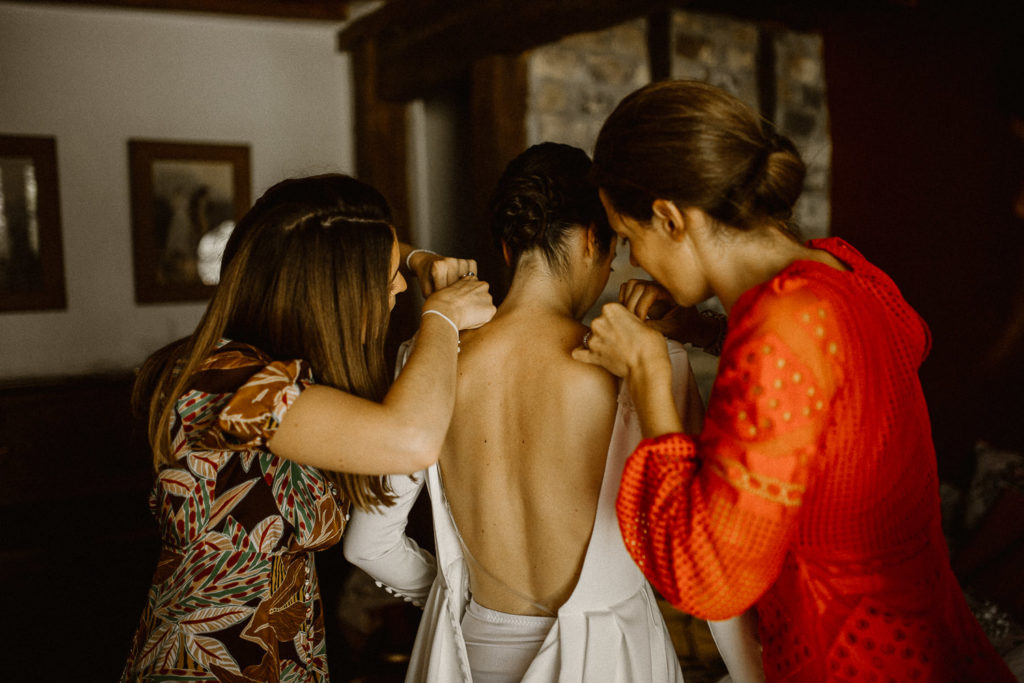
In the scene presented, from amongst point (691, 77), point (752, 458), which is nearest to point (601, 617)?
point (752, 458)

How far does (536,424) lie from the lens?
124 cm

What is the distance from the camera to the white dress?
118 centimetres

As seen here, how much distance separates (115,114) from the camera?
11.5ft

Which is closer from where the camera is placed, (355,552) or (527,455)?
(527,455)

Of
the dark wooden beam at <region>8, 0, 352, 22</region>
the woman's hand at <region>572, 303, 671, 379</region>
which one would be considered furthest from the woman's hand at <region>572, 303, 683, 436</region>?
the dark wooden beam at <region>8, 0, 352, 22</region>

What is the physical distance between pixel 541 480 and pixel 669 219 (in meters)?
0.49

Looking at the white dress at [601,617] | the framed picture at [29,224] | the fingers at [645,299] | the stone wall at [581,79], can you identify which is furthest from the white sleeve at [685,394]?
the framed picture at [29,224]

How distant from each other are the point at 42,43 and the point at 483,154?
213 centimetres

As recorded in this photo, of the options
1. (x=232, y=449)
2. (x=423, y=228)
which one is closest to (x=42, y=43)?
(x=423, y=228)

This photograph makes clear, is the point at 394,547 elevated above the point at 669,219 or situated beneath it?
situated beneath

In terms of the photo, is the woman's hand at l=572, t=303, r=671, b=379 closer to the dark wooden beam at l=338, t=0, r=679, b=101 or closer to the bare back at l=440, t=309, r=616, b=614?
the bare back at l=440, t=309, r=616, b=614

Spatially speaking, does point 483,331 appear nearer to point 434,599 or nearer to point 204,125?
point 434,599

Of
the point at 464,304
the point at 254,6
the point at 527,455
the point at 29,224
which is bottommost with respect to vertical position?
the point at 527,455

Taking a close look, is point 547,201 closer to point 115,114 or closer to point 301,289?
point 301,289
